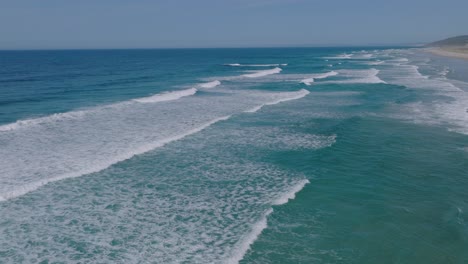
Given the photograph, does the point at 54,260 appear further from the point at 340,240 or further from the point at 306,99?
the point at 306,99

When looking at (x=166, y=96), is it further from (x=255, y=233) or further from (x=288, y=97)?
(x=255, y=233)

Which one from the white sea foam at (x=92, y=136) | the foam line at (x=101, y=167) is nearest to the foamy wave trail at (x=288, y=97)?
the white sea foam at (x=92, y=136)

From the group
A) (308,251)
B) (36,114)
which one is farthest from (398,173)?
(36,114)

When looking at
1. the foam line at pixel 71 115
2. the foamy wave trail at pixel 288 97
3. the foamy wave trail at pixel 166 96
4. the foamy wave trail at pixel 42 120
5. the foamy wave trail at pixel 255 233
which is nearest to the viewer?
the foamy wave trail at pixel 255 233

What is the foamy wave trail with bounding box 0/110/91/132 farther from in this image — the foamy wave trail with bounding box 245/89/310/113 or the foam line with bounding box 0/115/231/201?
the foamy wave trail with bounding box 245/89/310/113

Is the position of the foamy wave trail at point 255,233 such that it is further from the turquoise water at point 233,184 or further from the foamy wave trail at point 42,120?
the foamy wave trail at point 42,120

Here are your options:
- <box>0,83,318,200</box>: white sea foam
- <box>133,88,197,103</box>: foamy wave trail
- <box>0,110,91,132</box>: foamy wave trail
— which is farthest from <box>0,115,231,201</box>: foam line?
<box>133,88,197,103</box>: foamy wave trail
